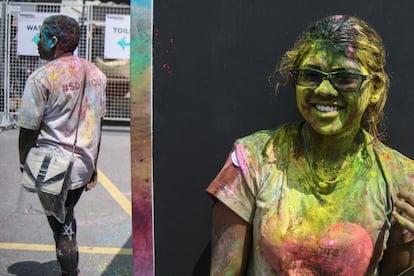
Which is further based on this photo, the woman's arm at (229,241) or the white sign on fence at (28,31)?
the white sign on fence at (28,31)

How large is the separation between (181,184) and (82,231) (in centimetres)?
318

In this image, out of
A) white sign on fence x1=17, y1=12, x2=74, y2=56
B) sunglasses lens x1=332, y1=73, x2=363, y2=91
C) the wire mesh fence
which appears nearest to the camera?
sunglasses lens x1=332, y1=73, x2=363, y2=91

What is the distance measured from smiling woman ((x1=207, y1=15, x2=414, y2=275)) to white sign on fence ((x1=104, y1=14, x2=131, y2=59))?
849cm

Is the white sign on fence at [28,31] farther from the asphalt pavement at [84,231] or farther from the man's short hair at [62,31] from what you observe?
the man's short hair at [62,31]

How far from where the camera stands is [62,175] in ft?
10.4

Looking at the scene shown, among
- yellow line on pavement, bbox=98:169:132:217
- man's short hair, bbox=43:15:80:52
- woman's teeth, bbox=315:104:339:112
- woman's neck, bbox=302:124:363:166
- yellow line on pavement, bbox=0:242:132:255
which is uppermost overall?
man's short hair, bbox=43:15:80:52

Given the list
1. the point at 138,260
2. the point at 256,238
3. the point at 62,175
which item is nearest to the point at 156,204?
the point at 138,260

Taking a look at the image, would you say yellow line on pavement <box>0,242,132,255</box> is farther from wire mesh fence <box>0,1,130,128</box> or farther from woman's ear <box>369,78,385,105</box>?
wire mesh fence <box>0,1,130,128</box>

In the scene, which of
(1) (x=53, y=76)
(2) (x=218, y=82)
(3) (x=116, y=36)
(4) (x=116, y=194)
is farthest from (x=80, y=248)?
(3) (x=116, y=36)

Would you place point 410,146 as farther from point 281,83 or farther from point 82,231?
point 82,231

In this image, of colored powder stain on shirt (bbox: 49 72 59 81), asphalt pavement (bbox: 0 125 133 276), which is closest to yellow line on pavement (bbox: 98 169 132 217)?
asphalt pavement (bbox: 0 125 133 276)

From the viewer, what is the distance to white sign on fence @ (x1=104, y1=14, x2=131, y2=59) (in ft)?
32.1

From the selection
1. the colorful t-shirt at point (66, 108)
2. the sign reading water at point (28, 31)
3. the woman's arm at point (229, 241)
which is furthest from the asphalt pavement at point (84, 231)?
the sign reading water at point (28, 31)

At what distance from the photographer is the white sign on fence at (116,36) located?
9.77 m
